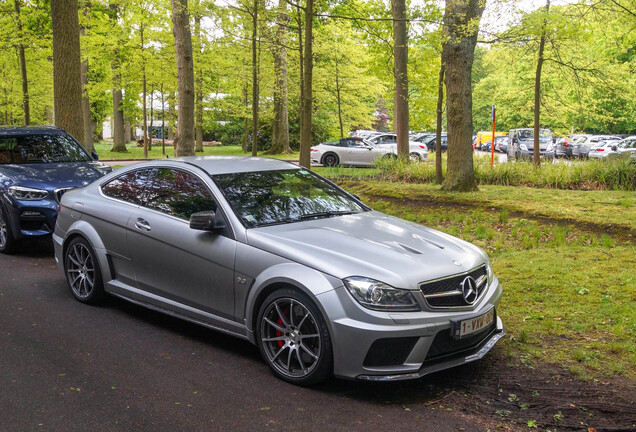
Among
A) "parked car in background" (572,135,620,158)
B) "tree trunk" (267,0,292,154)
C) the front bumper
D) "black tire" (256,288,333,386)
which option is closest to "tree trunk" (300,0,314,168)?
"black tire" (256,288,333,386)

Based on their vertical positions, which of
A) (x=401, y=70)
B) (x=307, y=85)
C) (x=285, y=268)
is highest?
(x=401, y=70)

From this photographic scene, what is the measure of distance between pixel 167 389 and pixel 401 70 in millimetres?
17275

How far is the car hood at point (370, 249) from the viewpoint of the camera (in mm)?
4324

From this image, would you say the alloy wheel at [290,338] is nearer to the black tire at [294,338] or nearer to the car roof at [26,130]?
the black tire at [294,338]

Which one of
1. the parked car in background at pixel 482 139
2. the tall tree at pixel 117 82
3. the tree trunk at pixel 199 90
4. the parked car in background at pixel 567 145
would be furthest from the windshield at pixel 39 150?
the parked car in background at pixel 482 139

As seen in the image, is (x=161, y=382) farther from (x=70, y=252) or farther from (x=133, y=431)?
(x=70, y=252)

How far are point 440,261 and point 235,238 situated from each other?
5.25ft

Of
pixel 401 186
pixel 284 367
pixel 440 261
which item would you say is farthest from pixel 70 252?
pixel 401 186

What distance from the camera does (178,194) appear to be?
5.66m

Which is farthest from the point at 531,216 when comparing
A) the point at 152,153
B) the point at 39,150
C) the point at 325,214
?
the point at 152,153

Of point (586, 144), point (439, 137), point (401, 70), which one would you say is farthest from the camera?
point (586, 144)

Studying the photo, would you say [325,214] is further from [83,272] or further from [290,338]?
[83,272]

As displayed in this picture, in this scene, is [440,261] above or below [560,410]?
above

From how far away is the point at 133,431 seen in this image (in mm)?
3781
